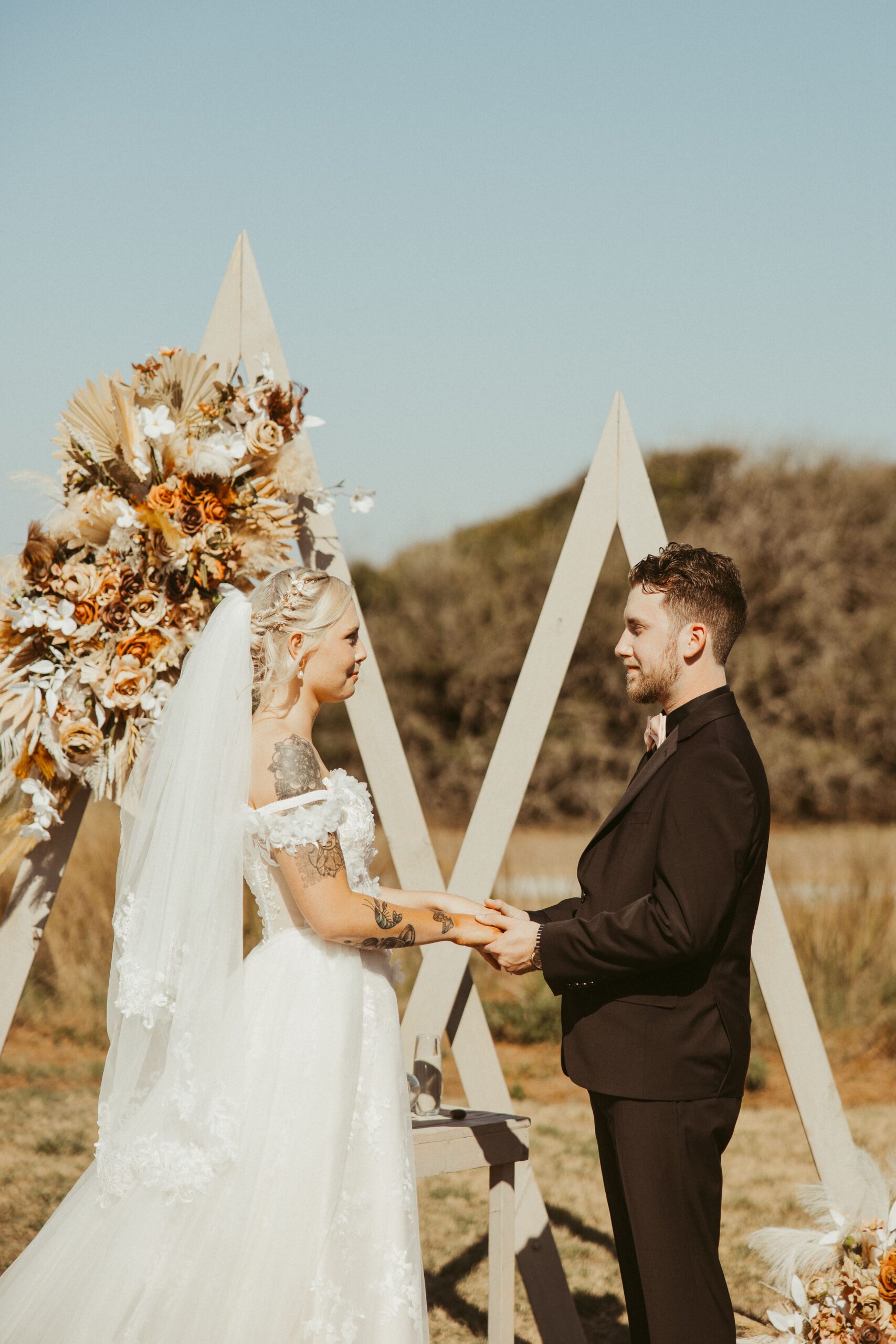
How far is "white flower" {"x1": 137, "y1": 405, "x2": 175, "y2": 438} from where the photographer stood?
10.4ft

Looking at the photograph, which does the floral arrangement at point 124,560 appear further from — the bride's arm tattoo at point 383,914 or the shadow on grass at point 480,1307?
the shadow on grass at point 480,1307

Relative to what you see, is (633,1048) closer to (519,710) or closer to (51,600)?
(519,710)

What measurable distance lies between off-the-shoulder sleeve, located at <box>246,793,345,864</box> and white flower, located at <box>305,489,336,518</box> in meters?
1.07

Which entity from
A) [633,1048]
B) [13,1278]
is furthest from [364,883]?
[13,1278]

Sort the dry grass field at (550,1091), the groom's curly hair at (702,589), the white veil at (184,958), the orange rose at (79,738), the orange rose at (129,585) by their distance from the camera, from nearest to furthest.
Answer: the white veil at (184,958) → the groom's curly hair at (702,589) → the orange rose at (79,738) → the orange rose at (129,585) → the dry grass field at (550,1091)

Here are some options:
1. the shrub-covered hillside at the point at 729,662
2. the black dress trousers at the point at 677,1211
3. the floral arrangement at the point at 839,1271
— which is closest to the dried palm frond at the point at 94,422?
the black dress trousers at the point at 677,1211

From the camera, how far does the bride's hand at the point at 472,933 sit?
2.95m

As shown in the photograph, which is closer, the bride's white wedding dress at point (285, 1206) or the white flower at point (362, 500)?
the bride's white wedding dress at point (285, 1206)

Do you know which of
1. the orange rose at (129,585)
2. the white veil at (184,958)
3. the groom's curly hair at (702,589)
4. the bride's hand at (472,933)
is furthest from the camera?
the orange rose at (129,585)

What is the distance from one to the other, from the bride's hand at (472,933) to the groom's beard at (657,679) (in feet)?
2.31

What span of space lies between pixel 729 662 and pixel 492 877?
12.9 metres

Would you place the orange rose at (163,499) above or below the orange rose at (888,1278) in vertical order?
above

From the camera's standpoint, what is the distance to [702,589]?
111 inches

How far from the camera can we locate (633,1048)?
265cm
